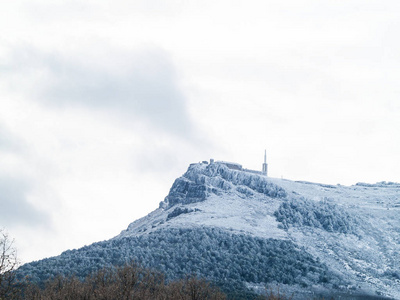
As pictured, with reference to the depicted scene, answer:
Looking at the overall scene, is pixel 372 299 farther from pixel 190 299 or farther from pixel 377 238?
pixel 190 299

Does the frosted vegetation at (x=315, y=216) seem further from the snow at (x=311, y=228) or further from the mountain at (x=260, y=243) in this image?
the snow at (x=311, y=228)

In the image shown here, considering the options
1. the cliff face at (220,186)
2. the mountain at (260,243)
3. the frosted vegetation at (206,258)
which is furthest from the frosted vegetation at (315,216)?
the frosted vegetation at (206,258)

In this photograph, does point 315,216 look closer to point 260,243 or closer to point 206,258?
point 260,243

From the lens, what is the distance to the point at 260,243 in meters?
152

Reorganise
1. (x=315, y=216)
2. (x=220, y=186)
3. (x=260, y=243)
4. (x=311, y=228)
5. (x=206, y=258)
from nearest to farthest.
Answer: (x=206, y=258) → (x=260, y=243) → (x=311, y=228) → (x=315, y=216) → (x=220, y=186)

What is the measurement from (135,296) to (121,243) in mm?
81508

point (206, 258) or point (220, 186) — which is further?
point (220, 186)

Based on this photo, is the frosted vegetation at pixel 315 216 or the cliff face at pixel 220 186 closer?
the frosted vegetation at pixel 315 216

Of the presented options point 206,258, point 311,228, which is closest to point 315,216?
point 311,228

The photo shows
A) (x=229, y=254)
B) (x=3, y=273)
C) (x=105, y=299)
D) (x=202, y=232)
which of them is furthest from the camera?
(x=202, y=232)

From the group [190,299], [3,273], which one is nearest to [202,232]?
[190,299]

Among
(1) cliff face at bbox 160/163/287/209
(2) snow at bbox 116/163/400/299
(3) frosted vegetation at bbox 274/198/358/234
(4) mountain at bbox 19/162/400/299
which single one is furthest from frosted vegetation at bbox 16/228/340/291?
(1) cliff face at bbox 160/163/287/209

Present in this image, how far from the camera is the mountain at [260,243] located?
131 meters

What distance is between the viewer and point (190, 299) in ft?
241
